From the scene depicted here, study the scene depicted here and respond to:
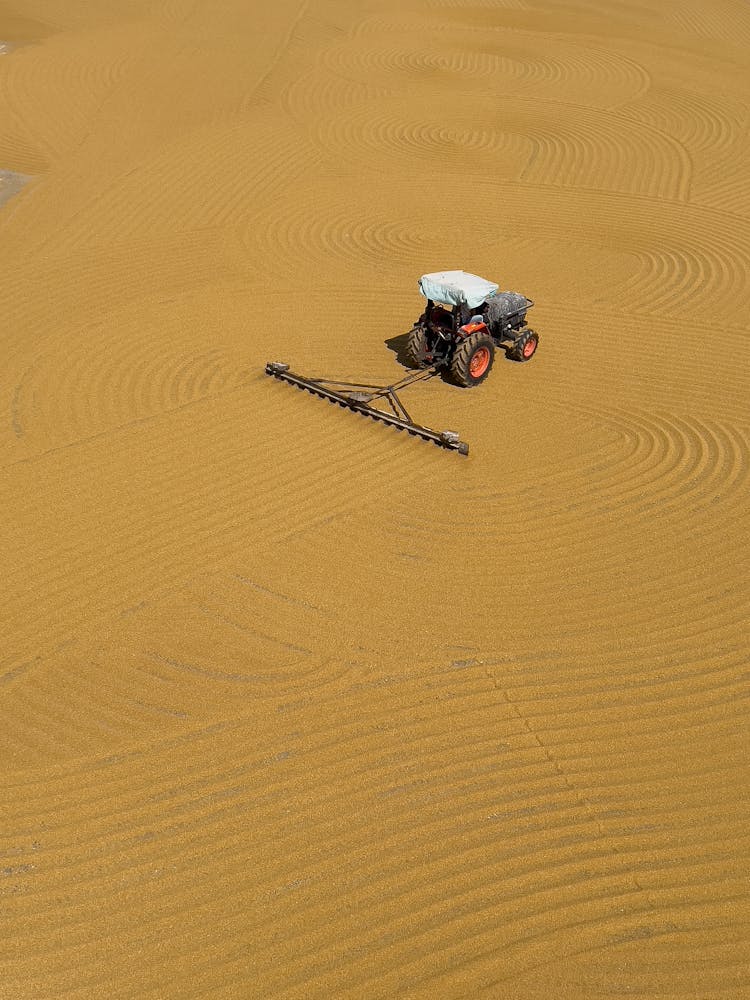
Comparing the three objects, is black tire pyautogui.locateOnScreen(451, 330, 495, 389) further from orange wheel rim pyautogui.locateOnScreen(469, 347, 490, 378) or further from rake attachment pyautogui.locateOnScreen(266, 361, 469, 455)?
rake attachment pyautogui.locateOnScreen(266, 361, 469, 455)

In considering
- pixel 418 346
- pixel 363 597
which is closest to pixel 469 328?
pixel 418 346

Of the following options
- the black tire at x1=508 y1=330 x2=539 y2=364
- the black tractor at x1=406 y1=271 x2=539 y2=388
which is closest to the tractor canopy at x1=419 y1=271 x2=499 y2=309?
the black tractor at x1=406 y1=271 x2=539 y2=388

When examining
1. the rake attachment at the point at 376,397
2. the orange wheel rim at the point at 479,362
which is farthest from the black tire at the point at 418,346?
the orange wheel rim at the point at 479,362

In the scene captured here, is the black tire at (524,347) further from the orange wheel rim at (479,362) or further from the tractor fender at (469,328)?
the tractor fender at (469,328)

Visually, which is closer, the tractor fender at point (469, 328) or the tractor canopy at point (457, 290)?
Result: the tractor canopy at point (457, 290)

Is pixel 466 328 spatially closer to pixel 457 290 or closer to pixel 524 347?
pixel 457 290

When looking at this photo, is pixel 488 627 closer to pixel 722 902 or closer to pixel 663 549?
pixel 663 549
